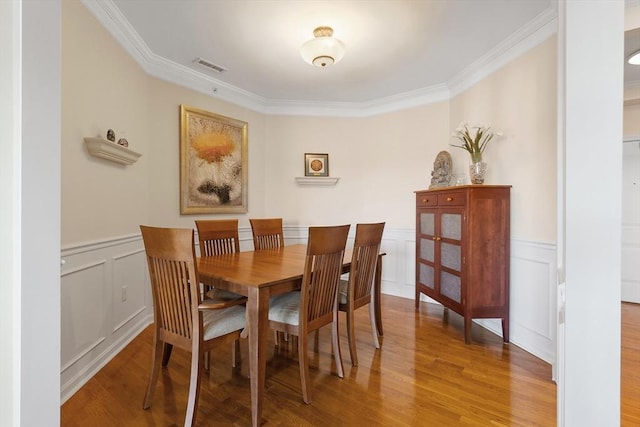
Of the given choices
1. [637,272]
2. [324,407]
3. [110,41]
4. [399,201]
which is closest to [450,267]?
[399,201]

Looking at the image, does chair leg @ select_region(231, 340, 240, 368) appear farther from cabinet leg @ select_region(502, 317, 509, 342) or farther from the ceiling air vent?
the ceiling air vent

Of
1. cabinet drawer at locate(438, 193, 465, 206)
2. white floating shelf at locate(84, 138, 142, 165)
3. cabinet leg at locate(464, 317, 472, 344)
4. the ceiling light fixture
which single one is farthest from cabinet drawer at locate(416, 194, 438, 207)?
white floating shelf at locate(84, 138, 142, 165)

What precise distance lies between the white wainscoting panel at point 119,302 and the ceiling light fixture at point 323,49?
2.14m

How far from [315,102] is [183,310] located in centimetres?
338

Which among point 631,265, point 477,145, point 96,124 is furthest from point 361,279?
point 631,265

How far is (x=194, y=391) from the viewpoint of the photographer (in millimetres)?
1479

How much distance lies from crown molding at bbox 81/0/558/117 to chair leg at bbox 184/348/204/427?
2387 mm

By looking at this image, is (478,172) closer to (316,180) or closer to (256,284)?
(316,180)

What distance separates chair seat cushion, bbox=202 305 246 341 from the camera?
1.58 meters

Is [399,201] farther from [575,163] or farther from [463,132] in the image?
[575,163]

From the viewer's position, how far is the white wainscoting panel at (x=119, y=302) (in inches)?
73.7

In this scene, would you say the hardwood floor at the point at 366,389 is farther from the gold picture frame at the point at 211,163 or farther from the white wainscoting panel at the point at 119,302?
the gold picture frame at the point at 211,163

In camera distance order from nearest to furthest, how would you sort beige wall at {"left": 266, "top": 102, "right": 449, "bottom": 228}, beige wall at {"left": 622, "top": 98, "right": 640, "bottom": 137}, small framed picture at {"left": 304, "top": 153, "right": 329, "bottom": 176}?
beige wall at {"left": 622, "top": 98, "right": 640, "bottom": 137} < beige wall at {"left": 266, "top": 102, "right": 449, "bottom": 228} < small framed picture at {"left": 304, "top": 153, "right": 329, "bottom": 176}

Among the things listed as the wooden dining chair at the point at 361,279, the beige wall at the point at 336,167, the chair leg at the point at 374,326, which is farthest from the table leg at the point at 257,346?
the beige wall at the point at 336,167
